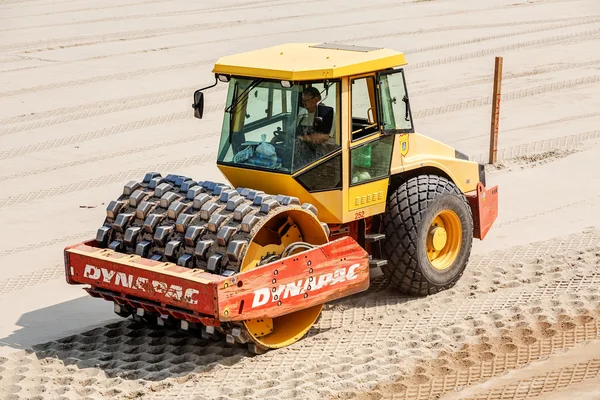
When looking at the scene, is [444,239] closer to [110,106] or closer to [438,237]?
[438,237]

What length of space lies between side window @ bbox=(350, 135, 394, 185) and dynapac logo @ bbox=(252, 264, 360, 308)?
0.72 metres

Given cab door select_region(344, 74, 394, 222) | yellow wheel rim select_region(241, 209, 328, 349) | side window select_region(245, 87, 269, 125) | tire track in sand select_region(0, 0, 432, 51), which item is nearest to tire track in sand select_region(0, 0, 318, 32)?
tire track in sand select_region(0, 0, 432, 51)

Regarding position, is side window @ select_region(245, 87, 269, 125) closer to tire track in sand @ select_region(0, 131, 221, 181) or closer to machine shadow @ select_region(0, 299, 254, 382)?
machine shadow @ select_region(0, 299, 254, 382)

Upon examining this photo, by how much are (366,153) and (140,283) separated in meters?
2.07

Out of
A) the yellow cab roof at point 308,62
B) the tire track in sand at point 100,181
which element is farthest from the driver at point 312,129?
the tire track in sand at point 100,181

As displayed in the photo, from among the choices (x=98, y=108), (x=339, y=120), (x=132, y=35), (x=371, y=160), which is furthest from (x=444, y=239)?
(x=132, y=35)

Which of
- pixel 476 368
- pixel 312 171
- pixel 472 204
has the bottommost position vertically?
pixel 476 368

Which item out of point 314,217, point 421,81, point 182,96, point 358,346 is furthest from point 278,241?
point 421,81

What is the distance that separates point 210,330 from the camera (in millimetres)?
8234

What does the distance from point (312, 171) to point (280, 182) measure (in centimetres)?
25

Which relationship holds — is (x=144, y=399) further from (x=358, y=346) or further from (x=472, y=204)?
(x=472, y=204)

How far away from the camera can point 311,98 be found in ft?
28.1

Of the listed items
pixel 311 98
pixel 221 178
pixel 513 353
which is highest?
pixel 311 98

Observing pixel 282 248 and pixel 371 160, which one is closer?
pixel 282 248
